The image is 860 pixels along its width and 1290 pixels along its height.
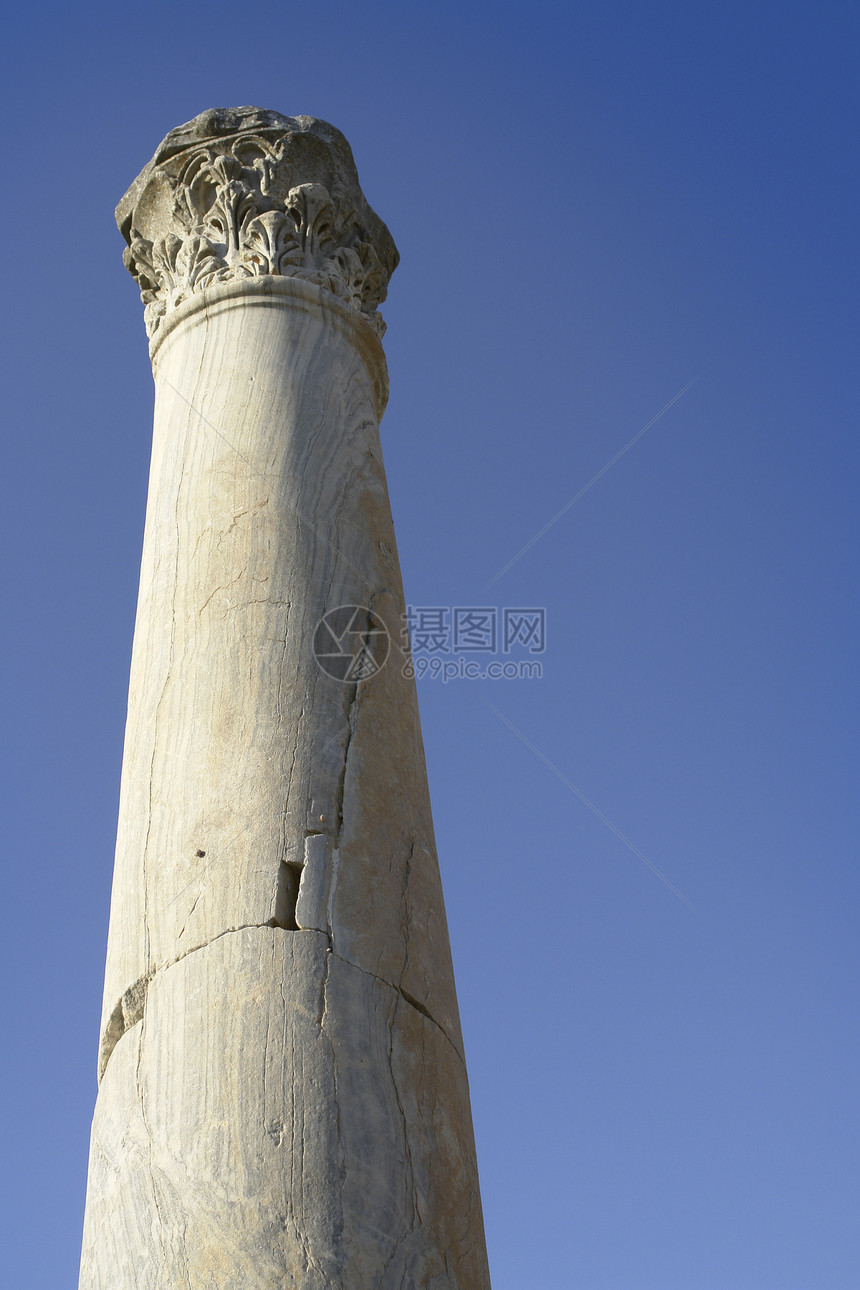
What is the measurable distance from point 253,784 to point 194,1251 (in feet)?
5.85

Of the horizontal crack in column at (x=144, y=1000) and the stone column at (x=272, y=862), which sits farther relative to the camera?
the horizontal crack in column at (x=144, y=1000)

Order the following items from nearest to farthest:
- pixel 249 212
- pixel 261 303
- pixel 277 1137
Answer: pixel 277 1137 → pixel 261 303 → pixel 249 212

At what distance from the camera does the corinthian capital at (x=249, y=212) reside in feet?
23.8

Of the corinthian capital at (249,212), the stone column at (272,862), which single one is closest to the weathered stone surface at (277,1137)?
the stone column at (272,862)

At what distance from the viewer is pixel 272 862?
4750 millimetres

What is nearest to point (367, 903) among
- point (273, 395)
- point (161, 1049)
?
point (161, 1049)

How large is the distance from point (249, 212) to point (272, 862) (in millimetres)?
4539

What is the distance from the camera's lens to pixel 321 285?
7168 millimetres

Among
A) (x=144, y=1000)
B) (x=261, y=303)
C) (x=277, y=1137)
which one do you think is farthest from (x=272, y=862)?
(x=261, y=303)

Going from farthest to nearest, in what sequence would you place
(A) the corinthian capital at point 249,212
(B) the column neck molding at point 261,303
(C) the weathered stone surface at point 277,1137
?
(A) the corinthian capital at point 249,212 < (B) the column neck molding at point 261,303 < (C) the weathered stone surface at point 277,1137

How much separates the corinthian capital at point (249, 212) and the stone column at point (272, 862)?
45mm

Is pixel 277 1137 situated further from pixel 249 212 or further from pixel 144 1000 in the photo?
pixel 249 212

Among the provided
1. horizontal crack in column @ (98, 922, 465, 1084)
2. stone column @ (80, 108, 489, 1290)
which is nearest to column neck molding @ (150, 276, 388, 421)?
stone column @ (80, 108, 489, 1290)

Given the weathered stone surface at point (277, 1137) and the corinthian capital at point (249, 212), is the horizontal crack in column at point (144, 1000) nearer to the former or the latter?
the weathered stone surface at point (277, 1137)
